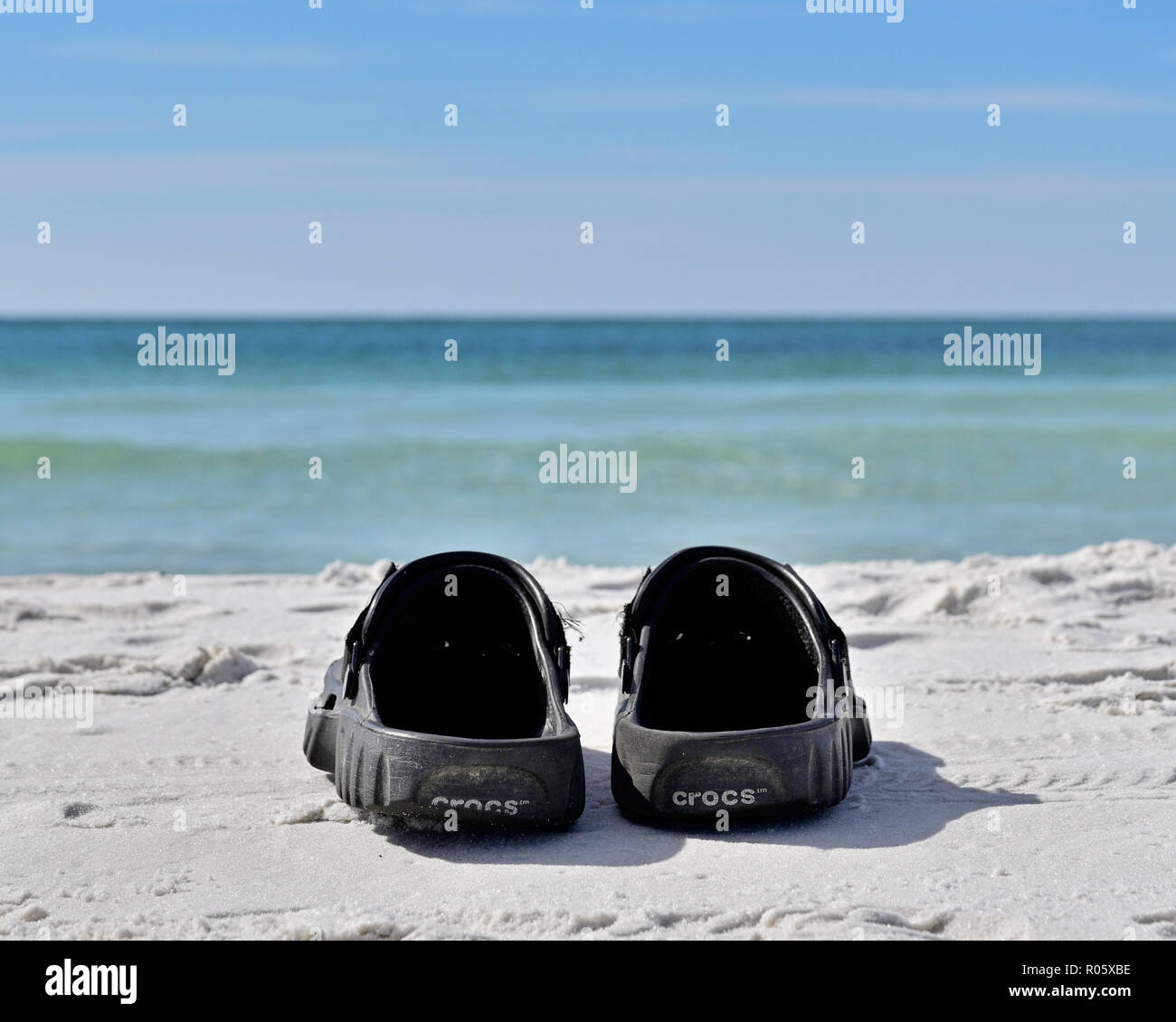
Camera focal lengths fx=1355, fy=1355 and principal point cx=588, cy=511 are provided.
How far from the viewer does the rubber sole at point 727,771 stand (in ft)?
10.2

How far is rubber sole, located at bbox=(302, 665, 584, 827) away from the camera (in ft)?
9.90

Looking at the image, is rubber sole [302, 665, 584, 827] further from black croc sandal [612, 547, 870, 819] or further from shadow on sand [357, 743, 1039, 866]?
black croc sandal [612, 547, 870, 819]

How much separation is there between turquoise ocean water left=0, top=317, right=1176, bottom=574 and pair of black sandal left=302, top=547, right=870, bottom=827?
13.4 ft

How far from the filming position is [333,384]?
2247 cm

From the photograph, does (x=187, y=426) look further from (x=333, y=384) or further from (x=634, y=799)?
(x=634, y=799)

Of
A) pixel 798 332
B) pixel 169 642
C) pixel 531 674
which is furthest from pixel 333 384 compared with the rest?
pixel 798 332

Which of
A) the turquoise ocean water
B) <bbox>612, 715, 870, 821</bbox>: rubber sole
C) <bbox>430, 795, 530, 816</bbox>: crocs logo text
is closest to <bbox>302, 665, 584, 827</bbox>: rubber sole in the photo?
<bbox>430, 795, 530, 816</bbox>: crocs logo text

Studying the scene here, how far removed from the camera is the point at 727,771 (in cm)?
312

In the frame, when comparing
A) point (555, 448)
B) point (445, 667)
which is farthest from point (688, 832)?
point (555, 448)

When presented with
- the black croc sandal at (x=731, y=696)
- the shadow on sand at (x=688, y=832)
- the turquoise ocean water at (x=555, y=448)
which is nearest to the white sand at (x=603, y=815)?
the shadow on sand at (x=688, y=832)

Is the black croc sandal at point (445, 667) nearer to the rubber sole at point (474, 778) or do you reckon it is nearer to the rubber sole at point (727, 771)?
the rubber sole at point (474, 778)

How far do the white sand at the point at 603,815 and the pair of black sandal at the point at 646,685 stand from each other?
12 centimetres

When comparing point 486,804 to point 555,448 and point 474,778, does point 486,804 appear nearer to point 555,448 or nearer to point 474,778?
point 474,778

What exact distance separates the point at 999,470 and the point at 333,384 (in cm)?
1331
